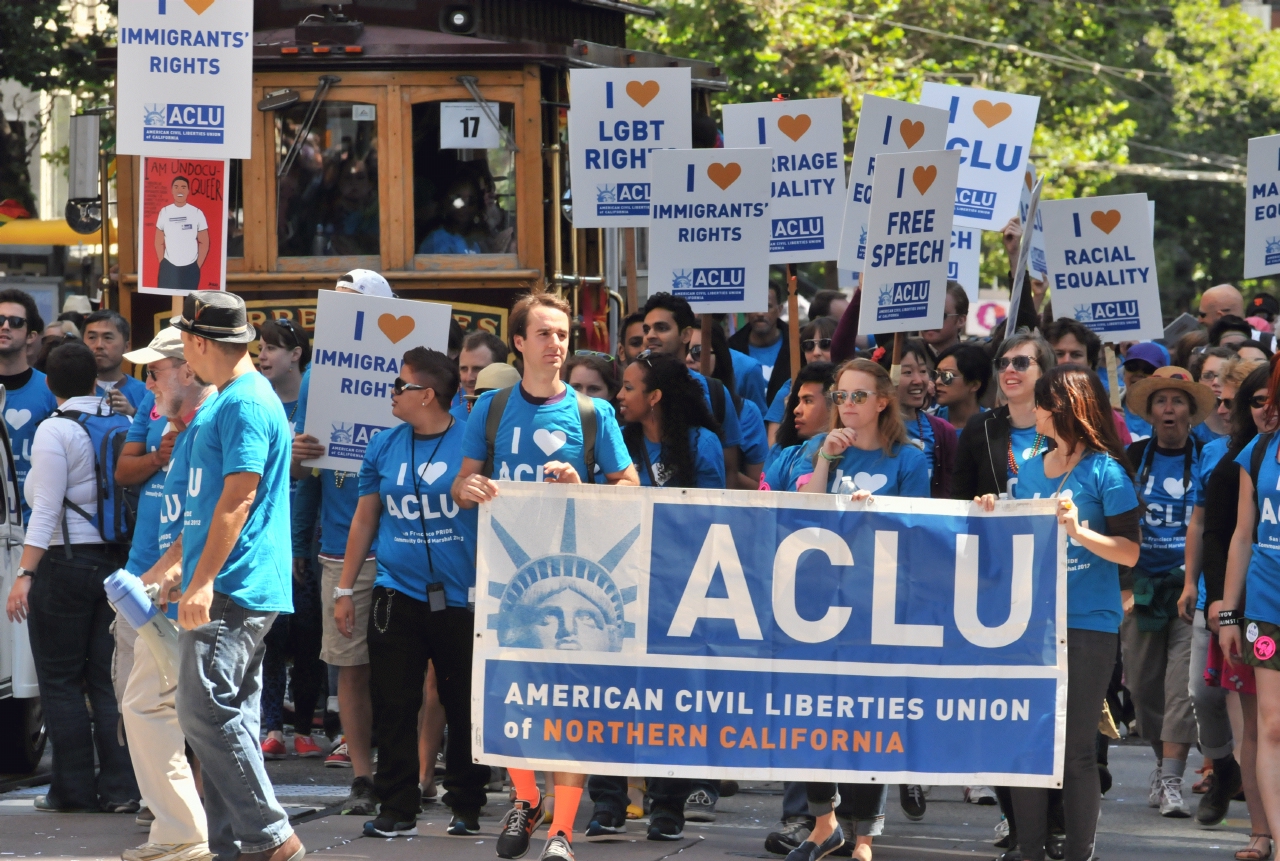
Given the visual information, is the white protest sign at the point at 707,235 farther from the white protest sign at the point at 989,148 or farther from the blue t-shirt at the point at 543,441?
the blue t-shirt at the point at 543,441

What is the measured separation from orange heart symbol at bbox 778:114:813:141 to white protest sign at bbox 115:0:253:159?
3.14 metres

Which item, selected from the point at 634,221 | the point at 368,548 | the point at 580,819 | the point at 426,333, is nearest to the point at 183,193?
the point at 426,333

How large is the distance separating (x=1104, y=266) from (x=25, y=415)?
5.92 meters

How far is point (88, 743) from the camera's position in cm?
799

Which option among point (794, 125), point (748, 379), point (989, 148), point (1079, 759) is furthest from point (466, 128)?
point (1079, 759)

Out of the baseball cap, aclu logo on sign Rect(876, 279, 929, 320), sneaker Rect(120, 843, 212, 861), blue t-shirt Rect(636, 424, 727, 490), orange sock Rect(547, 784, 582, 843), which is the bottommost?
sneaker Rect(120, 843, 212, 861)

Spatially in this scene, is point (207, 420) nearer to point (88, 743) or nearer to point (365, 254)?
point (88, 743)

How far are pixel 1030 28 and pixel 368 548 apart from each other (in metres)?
19.9

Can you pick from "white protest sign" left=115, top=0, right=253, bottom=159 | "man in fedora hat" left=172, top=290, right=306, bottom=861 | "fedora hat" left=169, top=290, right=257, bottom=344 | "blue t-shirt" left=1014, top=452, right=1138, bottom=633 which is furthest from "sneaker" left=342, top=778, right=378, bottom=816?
"blue t-shirt" left=1014, top=452, right=1138, bottom=633

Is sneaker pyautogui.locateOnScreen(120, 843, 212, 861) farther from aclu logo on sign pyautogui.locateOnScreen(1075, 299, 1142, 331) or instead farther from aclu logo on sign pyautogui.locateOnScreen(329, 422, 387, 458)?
aclu logo on sign pyautogui.locateOnScreen(1075, 299, 1142, 331)

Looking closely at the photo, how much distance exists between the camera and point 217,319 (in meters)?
6.50

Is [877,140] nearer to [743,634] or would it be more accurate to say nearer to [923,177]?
[923,177]

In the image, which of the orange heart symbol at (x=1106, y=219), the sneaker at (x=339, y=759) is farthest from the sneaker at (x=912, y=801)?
the orange heart symbol at (x=1106, y=219)

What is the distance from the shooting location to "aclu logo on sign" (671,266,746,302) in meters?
9.47
